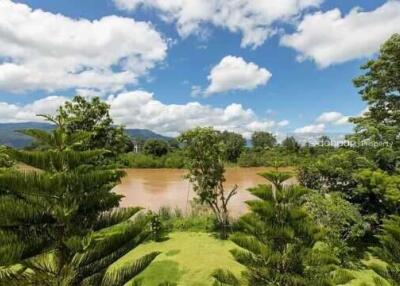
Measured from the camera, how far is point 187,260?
370 inches

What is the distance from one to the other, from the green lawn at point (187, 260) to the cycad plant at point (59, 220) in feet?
15.8

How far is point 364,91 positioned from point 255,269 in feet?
24.0

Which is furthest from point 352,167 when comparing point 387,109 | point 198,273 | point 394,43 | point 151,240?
point 151,240

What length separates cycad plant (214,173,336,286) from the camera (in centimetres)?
513

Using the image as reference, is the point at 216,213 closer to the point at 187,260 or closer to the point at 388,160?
the point at 187,260

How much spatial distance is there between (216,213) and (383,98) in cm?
560

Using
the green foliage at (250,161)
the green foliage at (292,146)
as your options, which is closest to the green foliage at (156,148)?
the green foliage at (250,161)

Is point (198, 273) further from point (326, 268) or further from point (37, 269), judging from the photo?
point (37, 269)

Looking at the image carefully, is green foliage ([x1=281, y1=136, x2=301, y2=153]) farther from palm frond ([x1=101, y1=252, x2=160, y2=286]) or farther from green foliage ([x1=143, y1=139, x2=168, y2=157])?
palm frond ([x1=101, y1=252, x2=160, y2=286])

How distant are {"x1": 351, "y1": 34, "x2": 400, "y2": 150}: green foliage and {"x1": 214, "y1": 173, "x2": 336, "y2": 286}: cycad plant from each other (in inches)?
206

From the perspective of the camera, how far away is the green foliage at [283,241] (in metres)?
5.13

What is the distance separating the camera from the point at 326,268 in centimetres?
520

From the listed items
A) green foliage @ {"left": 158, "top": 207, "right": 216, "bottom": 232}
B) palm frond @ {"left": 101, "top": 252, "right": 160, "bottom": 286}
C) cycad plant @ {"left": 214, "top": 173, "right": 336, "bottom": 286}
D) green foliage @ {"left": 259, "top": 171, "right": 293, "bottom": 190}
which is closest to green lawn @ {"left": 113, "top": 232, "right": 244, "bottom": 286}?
green foliage @ {"left": 158, "top": 207, "right": 216, "bottom": 232}

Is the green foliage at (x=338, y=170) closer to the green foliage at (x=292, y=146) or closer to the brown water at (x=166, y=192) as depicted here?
the brown water at (x=166, y=192)
